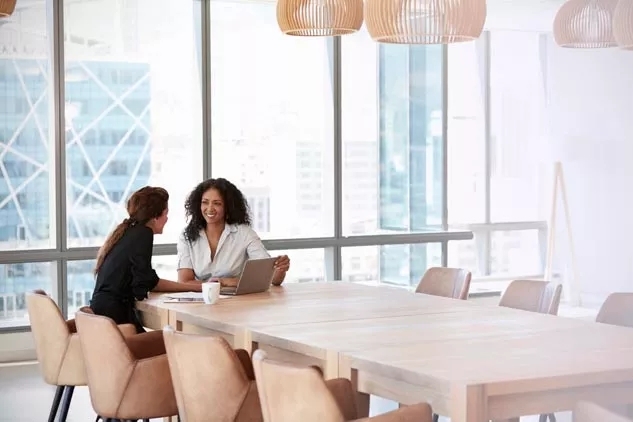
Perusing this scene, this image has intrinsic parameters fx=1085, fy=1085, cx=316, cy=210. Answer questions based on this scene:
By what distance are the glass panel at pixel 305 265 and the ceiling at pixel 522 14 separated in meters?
3.01

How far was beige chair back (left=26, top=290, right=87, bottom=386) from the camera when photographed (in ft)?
18.2

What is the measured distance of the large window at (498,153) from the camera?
12.2 m

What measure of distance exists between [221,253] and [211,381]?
269cm

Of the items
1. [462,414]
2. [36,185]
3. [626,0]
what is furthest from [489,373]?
[36,185]

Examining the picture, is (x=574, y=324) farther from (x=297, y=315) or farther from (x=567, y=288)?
(x=567, y=288)

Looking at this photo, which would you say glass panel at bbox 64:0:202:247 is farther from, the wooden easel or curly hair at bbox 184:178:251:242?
the wooden easel

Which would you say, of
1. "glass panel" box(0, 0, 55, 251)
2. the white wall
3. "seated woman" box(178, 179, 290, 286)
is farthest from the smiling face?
the white wall

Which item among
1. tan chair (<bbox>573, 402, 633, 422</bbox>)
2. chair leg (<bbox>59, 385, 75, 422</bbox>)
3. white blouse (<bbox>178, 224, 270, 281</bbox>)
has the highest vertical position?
white blouse (<bbox>178, 224, 270, 281</bbox>)

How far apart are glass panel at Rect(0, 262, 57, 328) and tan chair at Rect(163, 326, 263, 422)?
4.83m

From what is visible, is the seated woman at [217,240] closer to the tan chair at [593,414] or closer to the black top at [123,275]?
the black top at [123,275]

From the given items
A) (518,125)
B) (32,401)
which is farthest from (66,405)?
(518,125)

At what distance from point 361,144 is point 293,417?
22.5ft

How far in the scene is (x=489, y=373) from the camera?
12.2 ft

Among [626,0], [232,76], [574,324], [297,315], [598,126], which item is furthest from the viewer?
[598,126]
